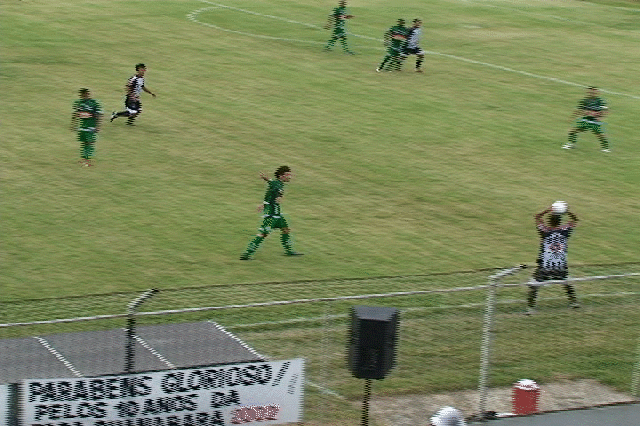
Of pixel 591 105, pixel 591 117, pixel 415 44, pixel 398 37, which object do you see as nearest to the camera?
pixel 591 105

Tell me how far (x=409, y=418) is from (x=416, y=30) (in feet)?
86.5

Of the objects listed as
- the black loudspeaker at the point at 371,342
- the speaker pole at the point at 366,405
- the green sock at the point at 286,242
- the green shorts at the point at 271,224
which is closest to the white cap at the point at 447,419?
the black loudspeaker at the point at 371,342

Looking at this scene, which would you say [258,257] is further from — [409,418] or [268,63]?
[268,63]

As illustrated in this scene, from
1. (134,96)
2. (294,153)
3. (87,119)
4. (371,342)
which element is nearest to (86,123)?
(87,119)

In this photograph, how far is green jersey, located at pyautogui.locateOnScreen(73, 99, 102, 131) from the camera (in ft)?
83.5

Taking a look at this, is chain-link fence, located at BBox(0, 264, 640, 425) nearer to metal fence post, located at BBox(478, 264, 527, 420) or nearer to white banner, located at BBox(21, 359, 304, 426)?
metal fence post, located at BBox(478, 264, 527, 420)

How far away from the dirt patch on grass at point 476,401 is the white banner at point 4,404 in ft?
13.7

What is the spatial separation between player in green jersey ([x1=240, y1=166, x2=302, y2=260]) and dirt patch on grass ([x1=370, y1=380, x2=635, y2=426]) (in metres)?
6.89

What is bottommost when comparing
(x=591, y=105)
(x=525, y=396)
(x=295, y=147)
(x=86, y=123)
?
(x=525, y=396)

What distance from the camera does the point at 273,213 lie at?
65.8 feet

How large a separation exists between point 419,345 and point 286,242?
7.62 meters

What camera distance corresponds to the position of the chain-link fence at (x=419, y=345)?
1207 cm

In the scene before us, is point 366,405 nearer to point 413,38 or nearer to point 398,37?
point 398,37

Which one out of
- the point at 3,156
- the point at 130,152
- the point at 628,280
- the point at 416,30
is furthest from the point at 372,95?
the point at 628,280
